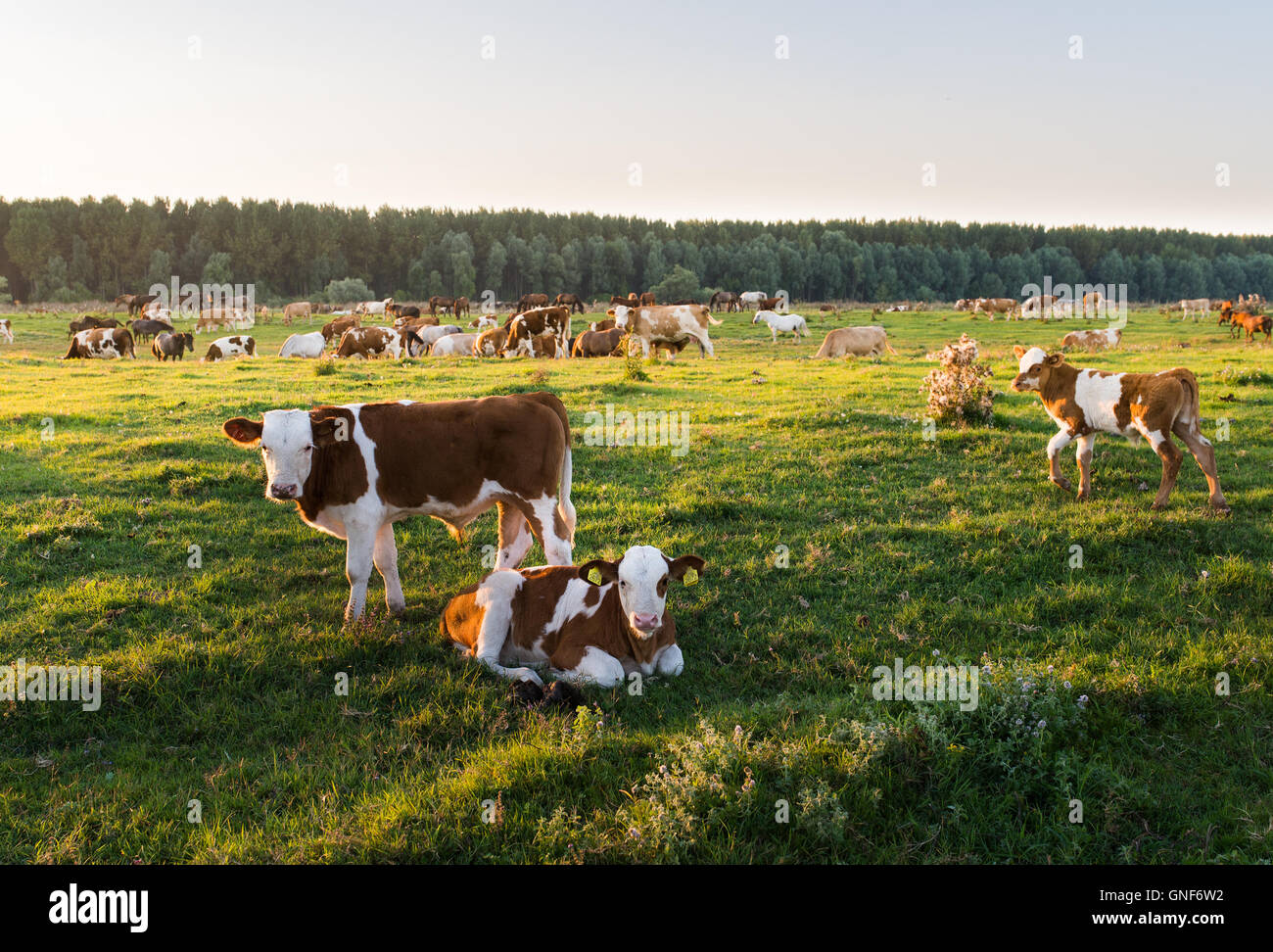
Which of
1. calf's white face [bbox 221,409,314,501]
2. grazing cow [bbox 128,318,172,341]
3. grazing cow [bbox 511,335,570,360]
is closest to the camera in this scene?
calf's white face [bbox 221,409,314,501]

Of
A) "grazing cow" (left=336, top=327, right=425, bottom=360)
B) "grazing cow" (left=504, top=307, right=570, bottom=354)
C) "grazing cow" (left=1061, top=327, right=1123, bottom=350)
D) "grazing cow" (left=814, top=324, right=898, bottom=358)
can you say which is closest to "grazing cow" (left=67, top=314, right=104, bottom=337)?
"grazing cow" (left=336, top=327, right=425, bottom=360)

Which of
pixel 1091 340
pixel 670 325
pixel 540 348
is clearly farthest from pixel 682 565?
pixel 1091 340

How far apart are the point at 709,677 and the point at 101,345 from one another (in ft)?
112

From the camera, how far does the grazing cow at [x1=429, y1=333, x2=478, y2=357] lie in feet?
109

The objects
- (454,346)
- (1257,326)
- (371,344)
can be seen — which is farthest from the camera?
(1257,326)

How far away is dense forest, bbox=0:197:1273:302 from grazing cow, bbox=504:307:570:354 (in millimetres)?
59557

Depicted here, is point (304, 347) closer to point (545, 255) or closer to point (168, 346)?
point (168, 346)

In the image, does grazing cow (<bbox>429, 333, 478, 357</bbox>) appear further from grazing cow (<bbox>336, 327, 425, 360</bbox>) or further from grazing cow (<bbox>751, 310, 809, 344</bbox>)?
grazing cow (<bbox>751, 310, 809, 344</bbox>)

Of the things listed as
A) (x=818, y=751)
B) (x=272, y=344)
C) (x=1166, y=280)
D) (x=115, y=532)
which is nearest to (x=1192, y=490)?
(x=818, y=751)

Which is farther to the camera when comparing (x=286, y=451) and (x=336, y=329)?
(x=336, y=329)

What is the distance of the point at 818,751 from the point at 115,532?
788 centimetres

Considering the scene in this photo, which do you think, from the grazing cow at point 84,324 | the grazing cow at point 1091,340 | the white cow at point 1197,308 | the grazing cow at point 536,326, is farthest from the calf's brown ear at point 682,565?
the white cow at point 1197,308

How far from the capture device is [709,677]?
235 inches
